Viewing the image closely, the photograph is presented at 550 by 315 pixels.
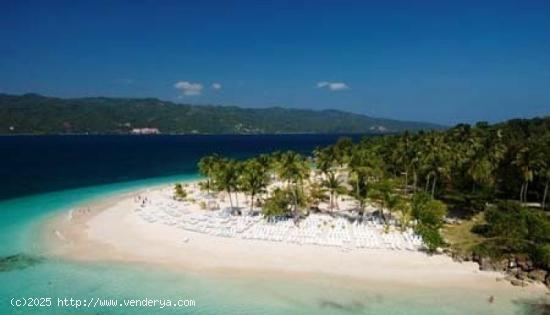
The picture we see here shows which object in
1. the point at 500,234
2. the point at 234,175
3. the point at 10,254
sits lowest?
the point at 10,254

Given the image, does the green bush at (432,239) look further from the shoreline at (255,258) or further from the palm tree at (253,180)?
the palm tree at (253,180)

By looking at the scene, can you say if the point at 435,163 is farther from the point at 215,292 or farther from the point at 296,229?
the point at 215,292

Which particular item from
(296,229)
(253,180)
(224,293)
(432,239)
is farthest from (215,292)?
(253,180)

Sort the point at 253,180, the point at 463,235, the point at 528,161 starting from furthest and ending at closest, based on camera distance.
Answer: the point at 253,180, the point at 528,161, the point at 463,235

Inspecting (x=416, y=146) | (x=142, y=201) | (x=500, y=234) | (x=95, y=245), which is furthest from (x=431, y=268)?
(x=142, y=201)

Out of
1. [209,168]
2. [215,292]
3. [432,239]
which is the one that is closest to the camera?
[215,292]

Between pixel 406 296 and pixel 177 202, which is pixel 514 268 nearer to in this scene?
pixel 406 296

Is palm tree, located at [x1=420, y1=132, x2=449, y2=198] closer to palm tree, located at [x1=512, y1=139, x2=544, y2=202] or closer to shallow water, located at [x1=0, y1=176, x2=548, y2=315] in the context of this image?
palm tree, located at [x1=512, y1=139, x2=544, y2=202]

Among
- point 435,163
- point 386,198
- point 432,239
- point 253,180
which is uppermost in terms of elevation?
point 435,163

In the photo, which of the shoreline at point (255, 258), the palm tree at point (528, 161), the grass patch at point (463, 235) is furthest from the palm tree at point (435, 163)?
the shoreline at point (255, 258)
